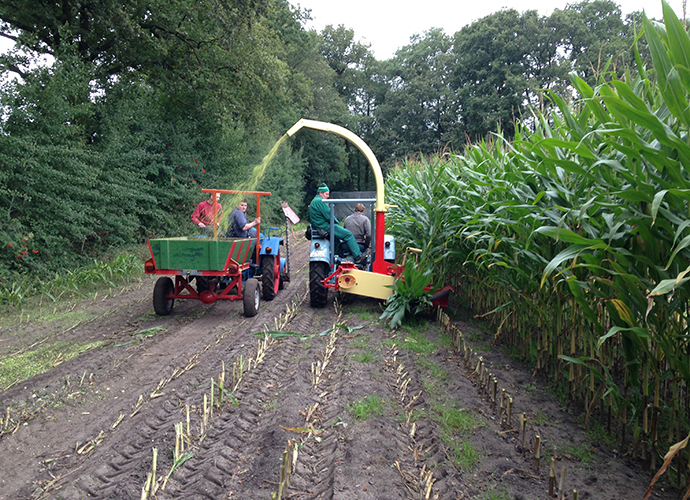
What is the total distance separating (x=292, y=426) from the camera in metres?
3.17

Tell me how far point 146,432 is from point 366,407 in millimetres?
1645

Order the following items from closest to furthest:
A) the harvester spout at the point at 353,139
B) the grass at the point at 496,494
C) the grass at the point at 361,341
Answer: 1. the grass at the point at 496,494
2. the grass at the point at 361,341
3. the harvester spout at the point at 353,139

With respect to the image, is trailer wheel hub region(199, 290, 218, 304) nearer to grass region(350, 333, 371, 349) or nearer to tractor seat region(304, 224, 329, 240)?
tractor seat region(304, 224, 329, 240)

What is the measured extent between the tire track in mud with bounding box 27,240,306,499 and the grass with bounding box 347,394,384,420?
1154 millimetres

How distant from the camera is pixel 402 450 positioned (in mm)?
2939

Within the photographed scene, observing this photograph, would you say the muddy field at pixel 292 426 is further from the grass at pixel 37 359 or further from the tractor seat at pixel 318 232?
the tractor seat at pixel 318 232

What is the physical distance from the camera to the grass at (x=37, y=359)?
4.19 metres

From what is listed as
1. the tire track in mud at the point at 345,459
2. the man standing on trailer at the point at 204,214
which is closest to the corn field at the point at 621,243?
the tire track in mud at the point at 345,459

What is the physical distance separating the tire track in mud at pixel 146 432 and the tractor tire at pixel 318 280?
152 centimetres

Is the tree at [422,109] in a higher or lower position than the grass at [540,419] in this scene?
higher

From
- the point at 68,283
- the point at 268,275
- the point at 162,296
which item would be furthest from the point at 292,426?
the point at 68,283

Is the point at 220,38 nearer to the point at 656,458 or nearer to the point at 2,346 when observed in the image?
the point at 2,346

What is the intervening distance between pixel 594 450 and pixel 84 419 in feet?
12.2

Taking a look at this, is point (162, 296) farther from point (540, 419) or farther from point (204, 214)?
point (540, 419)
